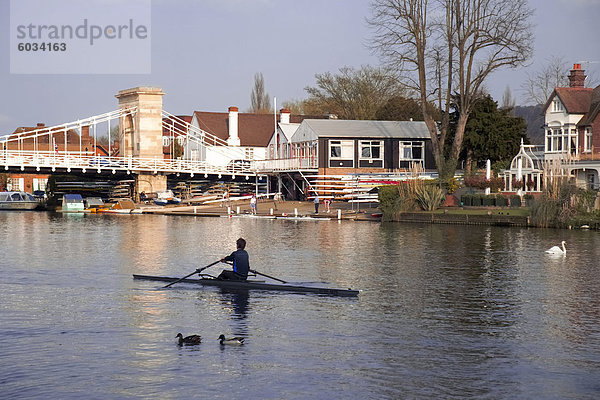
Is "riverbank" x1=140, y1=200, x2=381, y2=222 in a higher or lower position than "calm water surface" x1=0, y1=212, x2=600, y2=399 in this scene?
higher

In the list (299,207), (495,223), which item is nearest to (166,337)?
(495,223)

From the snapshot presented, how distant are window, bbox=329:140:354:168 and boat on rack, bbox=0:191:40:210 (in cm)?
3144

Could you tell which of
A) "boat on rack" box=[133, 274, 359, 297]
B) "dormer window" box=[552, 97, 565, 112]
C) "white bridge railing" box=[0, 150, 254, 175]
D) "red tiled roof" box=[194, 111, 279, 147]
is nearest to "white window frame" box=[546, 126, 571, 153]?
"dormer window" box=[552, 97, 565, 112]

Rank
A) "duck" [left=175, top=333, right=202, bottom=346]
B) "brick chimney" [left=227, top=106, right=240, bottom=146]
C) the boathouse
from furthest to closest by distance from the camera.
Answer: "brick chimney" [left=227, top=106, right=240, bottom=146] < the boathouse < "duck" [left=175, top=333, right=202, bottom=346]

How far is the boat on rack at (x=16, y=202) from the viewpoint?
262 ft

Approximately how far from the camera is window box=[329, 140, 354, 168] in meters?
69.7

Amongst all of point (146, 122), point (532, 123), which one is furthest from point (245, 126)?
point (532, 123)

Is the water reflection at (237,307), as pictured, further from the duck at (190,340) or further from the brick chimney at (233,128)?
the brick chimney at (233,128)

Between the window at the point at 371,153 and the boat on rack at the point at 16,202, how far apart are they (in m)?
33.6

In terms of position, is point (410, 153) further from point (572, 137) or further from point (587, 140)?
point (587, 140)

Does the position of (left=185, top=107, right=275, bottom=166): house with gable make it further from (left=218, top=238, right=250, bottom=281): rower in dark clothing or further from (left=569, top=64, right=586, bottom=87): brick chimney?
(left=218, top=238, right=250, bottom=281): rower in dark clothing

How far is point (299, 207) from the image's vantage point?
213 feet

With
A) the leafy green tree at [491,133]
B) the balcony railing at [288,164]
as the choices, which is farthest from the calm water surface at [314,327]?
the balcony railing at [288,164]

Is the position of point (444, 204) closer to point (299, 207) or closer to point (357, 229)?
point (357, 229)
